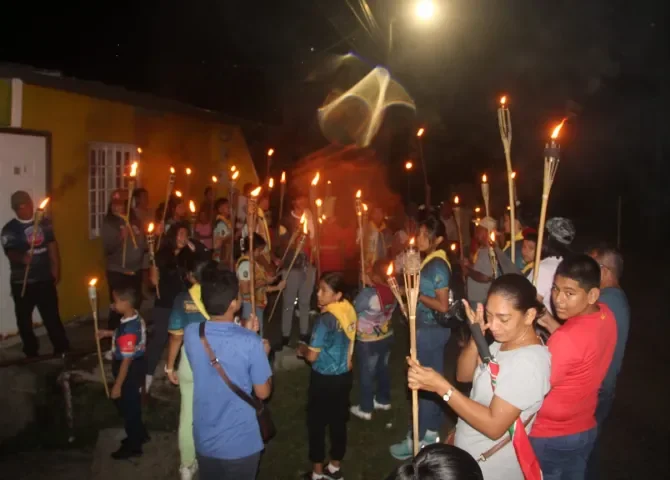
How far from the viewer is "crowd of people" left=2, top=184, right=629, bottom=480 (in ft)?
10.8

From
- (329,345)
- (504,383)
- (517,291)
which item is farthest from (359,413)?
(517,291)

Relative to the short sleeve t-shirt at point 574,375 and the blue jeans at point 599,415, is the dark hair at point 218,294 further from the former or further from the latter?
the blue jeans at point 599,415

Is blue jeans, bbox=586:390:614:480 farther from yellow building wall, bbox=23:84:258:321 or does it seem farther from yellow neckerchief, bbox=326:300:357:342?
yellow building wall, bbox=23:84:258:321

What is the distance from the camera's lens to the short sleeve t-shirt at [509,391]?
10.4 ft

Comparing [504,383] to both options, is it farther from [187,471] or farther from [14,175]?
[14,175]

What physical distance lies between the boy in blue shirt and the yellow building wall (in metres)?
4.76

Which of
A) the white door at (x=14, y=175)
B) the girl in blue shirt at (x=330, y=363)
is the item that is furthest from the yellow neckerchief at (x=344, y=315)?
the white door at (x=14, y=175)

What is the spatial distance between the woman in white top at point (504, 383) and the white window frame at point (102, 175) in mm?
9097

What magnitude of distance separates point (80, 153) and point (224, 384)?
7773 mm

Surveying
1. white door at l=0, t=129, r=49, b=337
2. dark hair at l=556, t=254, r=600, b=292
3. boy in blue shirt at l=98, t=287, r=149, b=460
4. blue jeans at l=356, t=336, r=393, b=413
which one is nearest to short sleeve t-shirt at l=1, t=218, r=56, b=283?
white door at l=0, t=129, r=49, b=337

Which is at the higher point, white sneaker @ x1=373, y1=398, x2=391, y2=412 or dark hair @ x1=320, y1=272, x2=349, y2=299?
dark hair @ x1=320, y1=272, x2=349, y2=299

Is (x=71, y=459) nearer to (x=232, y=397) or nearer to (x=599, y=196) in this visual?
(x=232, y=397)

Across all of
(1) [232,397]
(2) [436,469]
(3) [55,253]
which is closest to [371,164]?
(3) [55,253]

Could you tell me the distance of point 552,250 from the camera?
5.36 m
